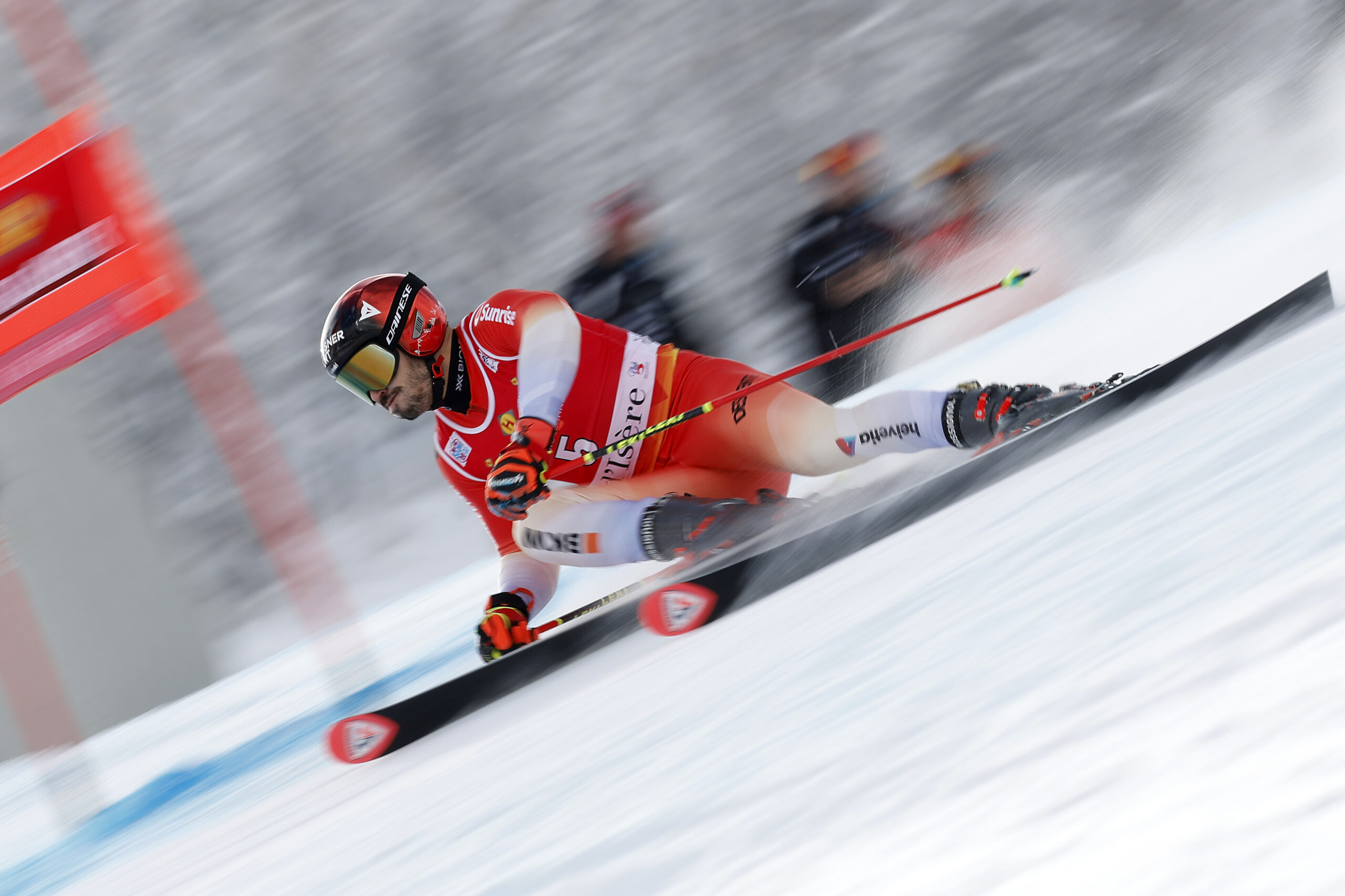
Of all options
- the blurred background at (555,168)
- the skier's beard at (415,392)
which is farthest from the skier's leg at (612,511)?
the blurred background at (555,168)

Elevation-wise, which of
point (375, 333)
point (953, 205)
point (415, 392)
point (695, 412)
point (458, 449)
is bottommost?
point (695, 412)

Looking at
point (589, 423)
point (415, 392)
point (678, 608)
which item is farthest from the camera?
point (589, 423)

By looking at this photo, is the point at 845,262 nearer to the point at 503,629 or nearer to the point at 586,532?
the point at 586,532

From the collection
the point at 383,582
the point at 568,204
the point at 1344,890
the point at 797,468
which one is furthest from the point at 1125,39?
the point at 1344,890

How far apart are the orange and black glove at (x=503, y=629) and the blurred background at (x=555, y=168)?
1997 millimetres

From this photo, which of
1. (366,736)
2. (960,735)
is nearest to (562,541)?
(366,736)

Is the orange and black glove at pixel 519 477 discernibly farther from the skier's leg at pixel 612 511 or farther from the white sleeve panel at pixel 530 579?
the white sleeve panel at pixel 530 579

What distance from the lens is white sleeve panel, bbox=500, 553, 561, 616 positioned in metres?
Answer: 2.41

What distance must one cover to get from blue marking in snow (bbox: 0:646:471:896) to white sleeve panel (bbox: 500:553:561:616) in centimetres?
43

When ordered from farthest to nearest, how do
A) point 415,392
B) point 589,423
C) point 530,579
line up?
1. point 530,579
2. point 589,423
3. point 415,392

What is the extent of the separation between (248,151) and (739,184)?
2081 mm

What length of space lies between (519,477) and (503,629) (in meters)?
0.43

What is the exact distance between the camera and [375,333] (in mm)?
2131

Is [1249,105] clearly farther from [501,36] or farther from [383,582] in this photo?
[383,582]
